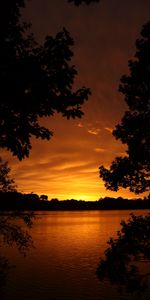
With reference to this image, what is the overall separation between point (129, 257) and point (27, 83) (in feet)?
39.7

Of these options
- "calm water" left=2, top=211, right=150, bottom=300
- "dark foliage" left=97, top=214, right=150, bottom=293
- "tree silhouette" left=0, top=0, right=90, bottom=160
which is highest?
"tree silhouette" left=0, top=0, right=90, bottom=160

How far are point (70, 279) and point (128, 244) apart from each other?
127 ft

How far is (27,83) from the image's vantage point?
8.11m

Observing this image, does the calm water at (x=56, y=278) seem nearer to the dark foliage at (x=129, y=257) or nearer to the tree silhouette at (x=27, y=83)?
the dark foliage at (x=129, y=257)

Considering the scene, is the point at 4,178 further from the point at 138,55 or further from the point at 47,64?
the point at 47,64

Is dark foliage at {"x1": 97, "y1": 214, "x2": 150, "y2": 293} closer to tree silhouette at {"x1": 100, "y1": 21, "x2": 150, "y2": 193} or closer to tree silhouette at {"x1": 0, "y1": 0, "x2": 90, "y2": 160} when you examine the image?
tree silhouette at {"x1": 100, "y1": 21, "x2": 150, "y2": 193}

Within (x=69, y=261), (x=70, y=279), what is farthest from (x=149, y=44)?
(x=69, y=261)

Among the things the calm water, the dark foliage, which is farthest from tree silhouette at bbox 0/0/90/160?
the calm water

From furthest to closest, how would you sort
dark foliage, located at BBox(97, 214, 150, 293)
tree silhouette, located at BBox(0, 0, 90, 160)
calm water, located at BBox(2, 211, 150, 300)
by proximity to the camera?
calm water, located at BBox(2, 211, 150, 300) < dark foliage, located at BBox(97, 214, 150, 293) < tree silhouette, located at BBox(0, 0, 90, 160)

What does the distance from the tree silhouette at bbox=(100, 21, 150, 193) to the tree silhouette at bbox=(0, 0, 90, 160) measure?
12.2 m

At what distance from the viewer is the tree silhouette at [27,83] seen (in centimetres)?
802

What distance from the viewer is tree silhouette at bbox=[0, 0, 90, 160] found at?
8023mm

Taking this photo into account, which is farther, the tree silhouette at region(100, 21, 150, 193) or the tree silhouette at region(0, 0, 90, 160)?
the tree silhouette at region(100, 21, 150, 193)

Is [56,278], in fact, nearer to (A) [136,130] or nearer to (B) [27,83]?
(A) [136,130]
